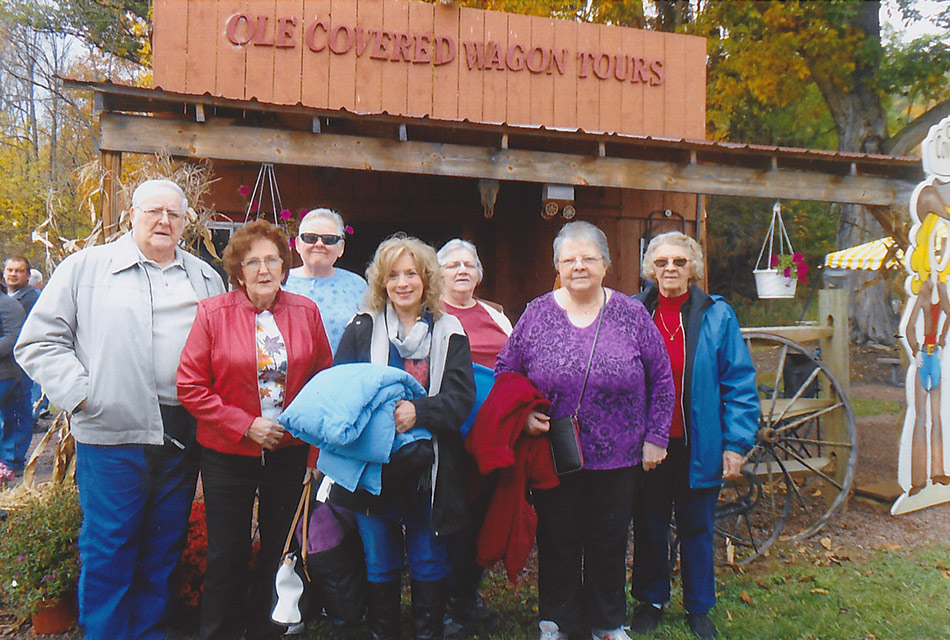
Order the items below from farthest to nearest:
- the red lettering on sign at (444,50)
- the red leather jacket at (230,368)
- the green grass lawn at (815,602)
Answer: the red lettering on sign at (444,50) < the green grass lawn at (815,602) < the red leather jacket at (230,368)

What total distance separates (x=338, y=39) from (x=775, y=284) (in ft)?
16.0

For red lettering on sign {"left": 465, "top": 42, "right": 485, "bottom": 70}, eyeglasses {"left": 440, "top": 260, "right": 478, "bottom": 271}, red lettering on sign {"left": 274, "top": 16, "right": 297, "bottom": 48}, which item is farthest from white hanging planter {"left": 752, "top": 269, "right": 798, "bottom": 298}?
red lettering on sign {"left": 274, "top": 16, "right": 297, "bottom": 48}

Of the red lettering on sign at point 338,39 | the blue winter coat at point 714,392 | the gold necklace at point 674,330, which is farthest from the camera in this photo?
the red lettering on sign at point 338,39

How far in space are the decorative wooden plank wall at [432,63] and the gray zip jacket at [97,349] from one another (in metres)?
4.06

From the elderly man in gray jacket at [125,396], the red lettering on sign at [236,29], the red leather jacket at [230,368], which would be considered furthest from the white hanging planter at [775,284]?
the red lettering on sign at [236,29]

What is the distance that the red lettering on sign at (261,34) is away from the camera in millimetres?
6633

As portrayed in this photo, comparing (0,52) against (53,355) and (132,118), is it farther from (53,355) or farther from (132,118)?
(53,355)

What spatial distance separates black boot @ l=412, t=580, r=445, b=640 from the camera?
2.77 metres

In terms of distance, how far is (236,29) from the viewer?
6598 millimetres

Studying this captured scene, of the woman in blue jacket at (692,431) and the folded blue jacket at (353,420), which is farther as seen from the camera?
the woman in blue jacket at (692,431)

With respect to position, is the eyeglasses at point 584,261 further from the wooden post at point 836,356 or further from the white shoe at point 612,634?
the wooden post at point 836,356

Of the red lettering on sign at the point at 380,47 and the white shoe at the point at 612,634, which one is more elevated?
the red lettering on sign at the point at 380,47

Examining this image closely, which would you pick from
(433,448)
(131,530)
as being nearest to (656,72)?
(433,448)

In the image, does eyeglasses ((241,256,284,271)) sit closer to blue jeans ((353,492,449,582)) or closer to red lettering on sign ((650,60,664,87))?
blue jeans ((353,492,449,582))
